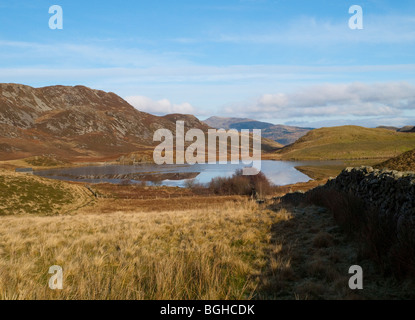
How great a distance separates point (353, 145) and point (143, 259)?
497 ft

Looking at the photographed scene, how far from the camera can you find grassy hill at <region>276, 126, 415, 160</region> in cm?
11988

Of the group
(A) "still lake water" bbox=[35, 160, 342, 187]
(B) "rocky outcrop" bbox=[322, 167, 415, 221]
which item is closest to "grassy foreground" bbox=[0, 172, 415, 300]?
(B) "rocky outcrop" bbox=[322, 167, 415, 221]

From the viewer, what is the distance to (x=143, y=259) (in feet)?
27.4

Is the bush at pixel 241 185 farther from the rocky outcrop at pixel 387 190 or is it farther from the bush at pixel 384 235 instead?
the bush at pixel 384 235

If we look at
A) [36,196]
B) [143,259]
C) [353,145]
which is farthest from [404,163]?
[353,145]

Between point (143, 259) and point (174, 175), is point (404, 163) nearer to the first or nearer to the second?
point (143, 259)

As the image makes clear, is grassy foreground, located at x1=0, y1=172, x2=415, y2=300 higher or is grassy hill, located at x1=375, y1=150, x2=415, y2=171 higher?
grassy hill, located at x1=375, y1=150, x2=415, y2=171

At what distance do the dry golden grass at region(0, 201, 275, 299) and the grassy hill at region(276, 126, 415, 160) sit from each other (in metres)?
117

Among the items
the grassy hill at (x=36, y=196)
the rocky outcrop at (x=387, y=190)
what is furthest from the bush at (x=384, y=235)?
the grassy hill at (x=36, y=196)

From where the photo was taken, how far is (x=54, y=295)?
5508mm

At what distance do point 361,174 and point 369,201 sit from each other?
2463mm

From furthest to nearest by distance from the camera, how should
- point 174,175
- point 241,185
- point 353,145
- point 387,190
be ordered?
point 353,145 → point 174,175 → point 241,185 → point 387,190

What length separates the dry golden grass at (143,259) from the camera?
5684mm

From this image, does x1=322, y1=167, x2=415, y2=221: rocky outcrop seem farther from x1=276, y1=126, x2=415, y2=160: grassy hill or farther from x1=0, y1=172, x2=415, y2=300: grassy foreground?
x1=276, y1=126, x2=415, y2=160: grassy hill
